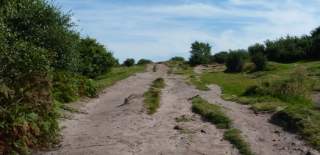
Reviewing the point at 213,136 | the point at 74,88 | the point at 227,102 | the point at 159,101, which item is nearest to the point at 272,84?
the point at 227,102

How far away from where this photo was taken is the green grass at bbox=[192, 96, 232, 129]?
68.5ft

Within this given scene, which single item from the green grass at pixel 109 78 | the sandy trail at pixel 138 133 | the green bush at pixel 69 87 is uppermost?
the green bush at pixel 69 87

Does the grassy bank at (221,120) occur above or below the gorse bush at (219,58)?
below

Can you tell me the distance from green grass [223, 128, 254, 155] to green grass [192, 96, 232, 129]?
3.75 ft

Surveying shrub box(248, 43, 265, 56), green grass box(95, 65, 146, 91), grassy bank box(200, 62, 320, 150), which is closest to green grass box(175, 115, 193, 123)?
grassy bank box(200, 62, 320, 150)

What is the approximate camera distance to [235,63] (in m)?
64.7

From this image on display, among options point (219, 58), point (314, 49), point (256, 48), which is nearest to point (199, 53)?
point (219, 58)

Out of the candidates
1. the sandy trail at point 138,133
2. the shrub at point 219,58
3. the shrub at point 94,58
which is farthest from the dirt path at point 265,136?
the shrub at point 219,58

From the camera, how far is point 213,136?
1872cm

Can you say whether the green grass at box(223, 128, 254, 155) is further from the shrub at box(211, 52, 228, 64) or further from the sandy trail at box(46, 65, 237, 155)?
the shrub at box(211, 52, 228, 64)

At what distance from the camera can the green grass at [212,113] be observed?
68.5 feet

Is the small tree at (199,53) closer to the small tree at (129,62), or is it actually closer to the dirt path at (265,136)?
the small tree at (129,62)

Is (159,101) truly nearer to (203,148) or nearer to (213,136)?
(213,136)

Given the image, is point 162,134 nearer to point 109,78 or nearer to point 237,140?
point 237,140
